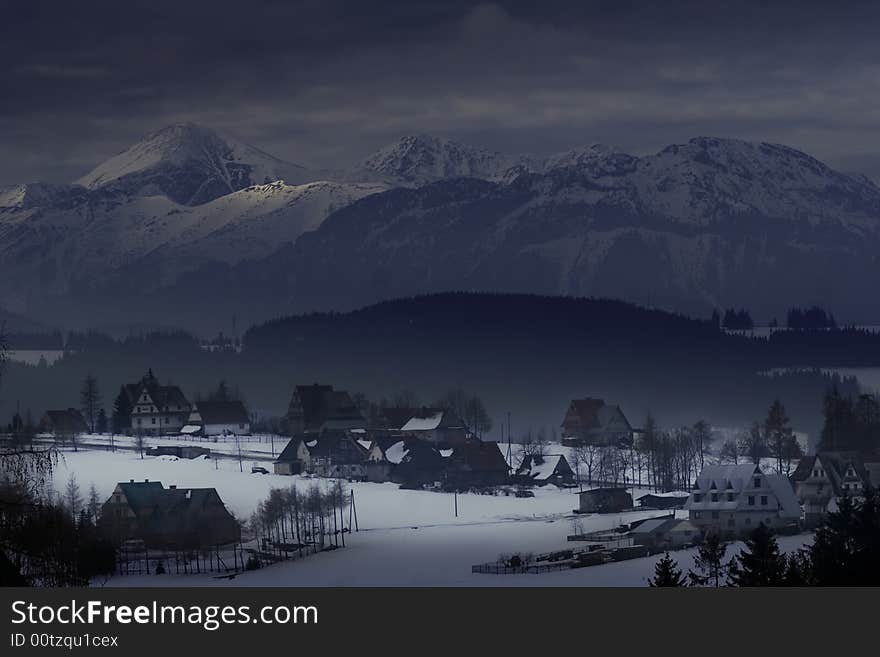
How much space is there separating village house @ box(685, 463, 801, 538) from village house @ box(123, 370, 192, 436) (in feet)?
139

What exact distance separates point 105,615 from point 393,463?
63014mm

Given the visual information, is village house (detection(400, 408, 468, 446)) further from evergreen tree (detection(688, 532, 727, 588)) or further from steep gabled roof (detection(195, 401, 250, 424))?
evergreen tree (detection(688, 532, 727, 588))

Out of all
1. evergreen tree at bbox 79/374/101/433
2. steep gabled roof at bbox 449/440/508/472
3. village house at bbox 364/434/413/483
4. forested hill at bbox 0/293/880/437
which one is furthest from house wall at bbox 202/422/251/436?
forested hill at bbox 0/293/880/437

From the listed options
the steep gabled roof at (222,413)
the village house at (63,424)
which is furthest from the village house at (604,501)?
the steep gabled roof at (222,413)

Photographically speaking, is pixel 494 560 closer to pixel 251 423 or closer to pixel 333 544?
pixel 333 544

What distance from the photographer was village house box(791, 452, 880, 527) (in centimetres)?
7238

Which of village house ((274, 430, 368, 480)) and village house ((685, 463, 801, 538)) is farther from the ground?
village house ((274, 430, 368, 480))

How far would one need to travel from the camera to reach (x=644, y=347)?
174375 millimetres

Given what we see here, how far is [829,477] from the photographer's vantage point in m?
76.7

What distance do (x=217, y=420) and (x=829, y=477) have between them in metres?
43.5

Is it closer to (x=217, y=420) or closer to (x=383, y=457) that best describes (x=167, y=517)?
(x=383, y=457)

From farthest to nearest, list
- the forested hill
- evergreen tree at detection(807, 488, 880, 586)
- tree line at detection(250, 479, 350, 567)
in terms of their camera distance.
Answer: the forested hill → tree line at detection(250, 479, 350, 567) → evergreen tree at detection(807, 488, 880, 586)

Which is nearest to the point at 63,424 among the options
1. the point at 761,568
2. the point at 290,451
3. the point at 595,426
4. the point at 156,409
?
the point at 156,409

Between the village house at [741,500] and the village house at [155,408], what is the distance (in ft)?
139
